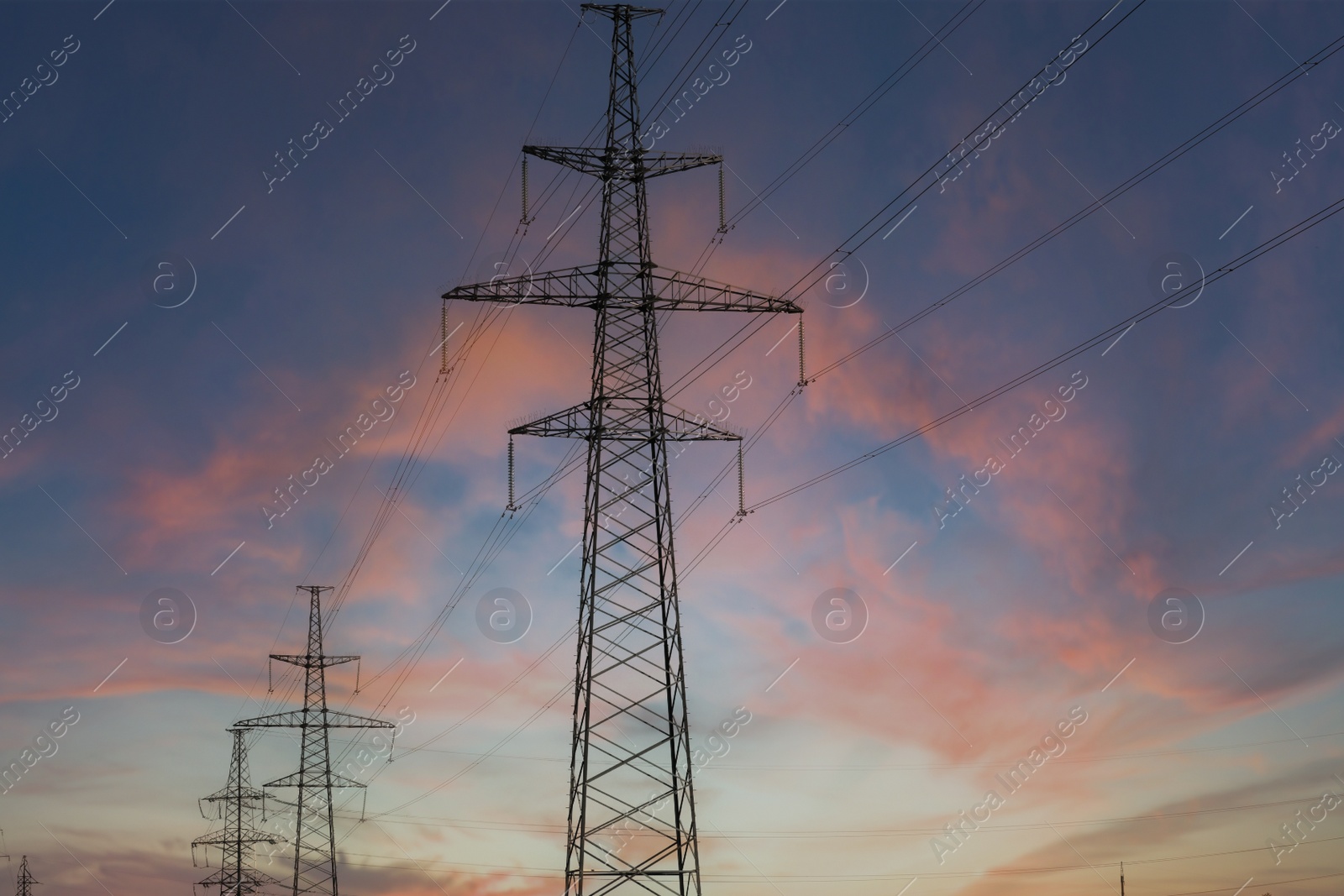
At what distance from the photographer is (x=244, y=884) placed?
366 feet

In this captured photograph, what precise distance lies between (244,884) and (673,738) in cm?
8154

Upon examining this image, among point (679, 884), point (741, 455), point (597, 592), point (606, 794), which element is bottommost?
point (679, 884)

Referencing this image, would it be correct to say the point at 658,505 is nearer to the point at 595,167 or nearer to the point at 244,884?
the point at 595,167

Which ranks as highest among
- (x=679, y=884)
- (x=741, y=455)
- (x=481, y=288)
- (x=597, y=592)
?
(x=481, y=288)

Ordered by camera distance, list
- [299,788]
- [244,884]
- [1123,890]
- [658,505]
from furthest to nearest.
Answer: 1. [1123,890]
2. [244,884]
3. [299,788]
4. [658,505]

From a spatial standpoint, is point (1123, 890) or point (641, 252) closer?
point (641, 252)

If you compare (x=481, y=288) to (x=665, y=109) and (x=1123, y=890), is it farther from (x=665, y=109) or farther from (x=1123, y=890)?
(x=1123, y=890)

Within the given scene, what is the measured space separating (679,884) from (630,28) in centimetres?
2987

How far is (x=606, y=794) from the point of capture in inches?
1697

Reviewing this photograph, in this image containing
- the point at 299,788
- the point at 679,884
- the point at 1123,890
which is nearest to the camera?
the point at 679,884

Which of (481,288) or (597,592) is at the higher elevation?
(481,288)

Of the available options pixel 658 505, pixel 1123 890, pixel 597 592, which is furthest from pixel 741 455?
pixel 1123 890

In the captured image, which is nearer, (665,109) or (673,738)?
(673,738)

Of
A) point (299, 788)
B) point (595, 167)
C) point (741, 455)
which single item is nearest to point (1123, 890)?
point (299, 788)
